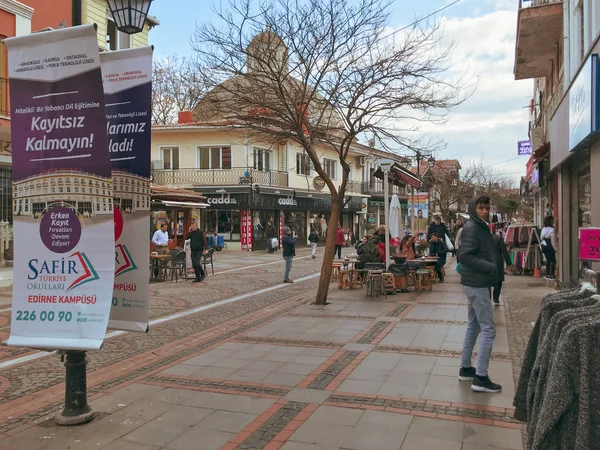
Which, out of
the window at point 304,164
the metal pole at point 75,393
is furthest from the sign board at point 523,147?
the metal pole at point 75,393

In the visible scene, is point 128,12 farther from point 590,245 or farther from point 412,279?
point 412,279

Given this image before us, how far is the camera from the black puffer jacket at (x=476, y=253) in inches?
199

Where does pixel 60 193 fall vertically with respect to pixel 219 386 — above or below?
above

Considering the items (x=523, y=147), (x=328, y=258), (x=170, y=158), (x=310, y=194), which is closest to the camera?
(x=328, y=258)

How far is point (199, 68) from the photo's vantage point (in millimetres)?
10094

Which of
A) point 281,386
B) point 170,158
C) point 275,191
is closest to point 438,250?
point 281,386

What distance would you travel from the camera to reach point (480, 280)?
5055 millimetres

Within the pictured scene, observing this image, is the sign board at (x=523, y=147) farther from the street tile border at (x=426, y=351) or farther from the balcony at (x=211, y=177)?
the street tile border at (x=426, y=351)

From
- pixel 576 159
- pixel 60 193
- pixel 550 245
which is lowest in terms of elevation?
pixel 550 245

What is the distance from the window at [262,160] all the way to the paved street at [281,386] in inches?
825

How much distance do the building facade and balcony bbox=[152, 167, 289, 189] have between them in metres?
16.2

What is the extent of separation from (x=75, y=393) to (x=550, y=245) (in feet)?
41.6

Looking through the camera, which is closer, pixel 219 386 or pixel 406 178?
pixel 219 386

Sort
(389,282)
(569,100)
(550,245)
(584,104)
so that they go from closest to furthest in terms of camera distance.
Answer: (584,104)
(569,100)
(389,282)
(550,245)
